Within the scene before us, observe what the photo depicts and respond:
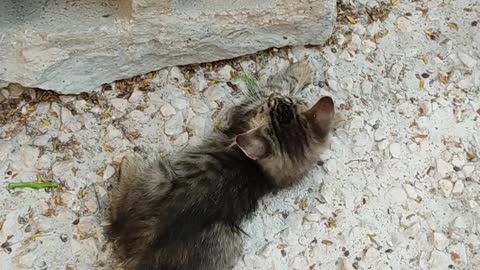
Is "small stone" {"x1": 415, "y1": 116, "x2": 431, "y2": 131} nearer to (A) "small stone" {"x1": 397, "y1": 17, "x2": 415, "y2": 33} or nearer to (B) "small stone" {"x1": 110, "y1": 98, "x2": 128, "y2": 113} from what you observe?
(A) "small stone" {"x1": 397, "y1": 17, "x2": 415, "y2": 33}

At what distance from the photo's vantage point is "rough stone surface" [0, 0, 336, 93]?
6.70 feet

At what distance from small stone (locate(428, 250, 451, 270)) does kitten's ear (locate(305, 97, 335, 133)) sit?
512mm

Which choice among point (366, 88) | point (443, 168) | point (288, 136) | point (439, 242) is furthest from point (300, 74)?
point (439, 242)

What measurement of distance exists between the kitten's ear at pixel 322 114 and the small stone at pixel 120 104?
581 millimetres

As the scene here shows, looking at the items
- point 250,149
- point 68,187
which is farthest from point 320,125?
point 68,187

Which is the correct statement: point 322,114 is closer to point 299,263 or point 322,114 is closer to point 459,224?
point 299,263

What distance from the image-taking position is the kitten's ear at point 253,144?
6.63ft

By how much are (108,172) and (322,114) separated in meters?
0.66

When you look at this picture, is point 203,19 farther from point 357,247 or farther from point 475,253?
point 475,253

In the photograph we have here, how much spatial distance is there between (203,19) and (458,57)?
883mm

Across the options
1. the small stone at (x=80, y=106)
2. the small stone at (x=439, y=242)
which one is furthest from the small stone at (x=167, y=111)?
the small stone at (x=439, y=242)

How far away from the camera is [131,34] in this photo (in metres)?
2.12

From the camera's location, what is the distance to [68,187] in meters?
2.20

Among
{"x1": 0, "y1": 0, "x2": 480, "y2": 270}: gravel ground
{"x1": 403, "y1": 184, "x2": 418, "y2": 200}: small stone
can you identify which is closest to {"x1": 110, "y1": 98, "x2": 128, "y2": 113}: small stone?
{"x1": 0, "y1": 0, "x2": 480, "y2": 270}: gravel ground
